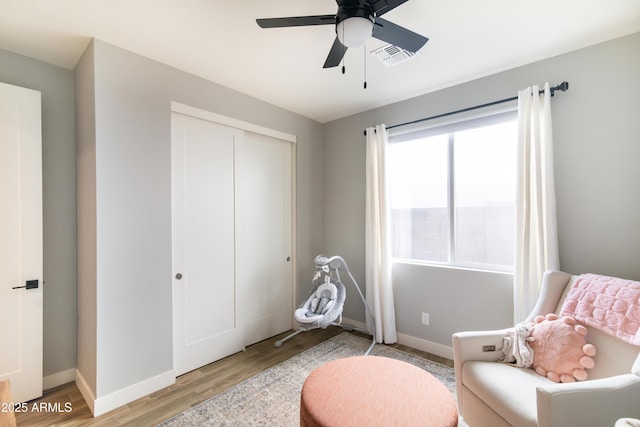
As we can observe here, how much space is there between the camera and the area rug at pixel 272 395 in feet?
6.54

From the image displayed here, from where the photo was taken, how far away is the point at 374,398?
1469mm

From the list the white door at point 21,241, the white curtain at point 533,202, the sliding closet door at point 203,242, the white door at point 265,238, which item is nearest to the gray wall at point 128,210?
the sliding closet door at point 203,242

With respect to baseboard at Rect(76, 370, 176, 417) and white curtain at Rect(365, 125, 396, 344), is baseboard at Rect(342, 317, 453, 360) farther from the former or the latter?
baseboard at Rect(76, 370, 176, 417)

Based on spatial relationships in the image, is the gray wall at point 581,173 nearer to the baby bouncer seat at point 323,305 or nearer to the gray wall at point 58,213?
the baby bouncer seat at point 323,305

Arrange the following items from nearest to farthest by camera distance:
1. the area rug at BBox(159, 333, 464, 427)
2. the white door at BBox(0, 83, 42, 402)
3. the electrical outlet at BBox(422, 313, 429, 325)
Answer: the area rug at BBox(159, 333, 464, 427), the white door at BBox(0, 83, 42, 402), the electrical outlet at BBox(422, 313, 429, 325)

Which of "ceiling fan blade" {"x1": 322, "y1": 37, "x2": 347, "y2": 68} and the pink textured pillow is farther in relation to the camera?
"ceiling fan blade" {"x1": 322, "y1": 37, "x2": 347, "y2": 68}

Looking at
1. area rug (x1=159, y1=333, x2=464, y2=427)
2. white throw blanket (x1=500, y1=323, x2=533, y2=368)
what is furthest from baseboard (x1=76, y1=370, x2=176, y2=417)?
white throw blanket (x1=500, y1=323, x2=533, y2=368)

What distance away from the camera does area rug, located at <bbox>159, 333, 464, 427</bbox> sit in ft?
6.54

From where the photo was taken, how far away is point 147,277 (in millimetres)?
2322

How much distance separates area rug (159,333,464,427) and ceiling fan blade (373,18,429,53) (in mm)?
2432

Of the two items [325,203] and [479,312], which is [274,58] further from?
[479,312]

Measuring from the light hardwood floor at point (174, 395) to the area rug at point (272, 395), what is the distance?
0.10 meters

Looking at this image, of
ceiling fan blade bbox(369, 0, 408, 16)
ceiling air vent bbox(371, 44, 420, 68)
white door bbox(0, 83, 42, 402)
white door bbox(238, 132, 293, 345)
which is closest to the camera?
ceiling fan blade bbox(369, 0, 408, 16)

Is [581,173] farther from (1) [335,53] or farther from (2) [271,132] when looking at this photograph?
(2) [271,132]
